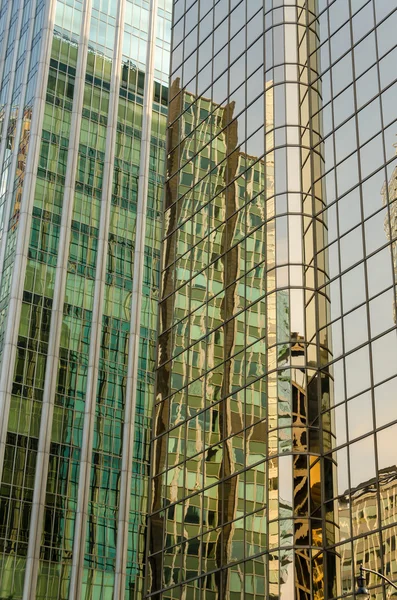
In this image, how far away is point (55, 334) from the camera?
76.0 metres

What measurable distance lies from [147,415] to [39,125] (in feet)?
78.6

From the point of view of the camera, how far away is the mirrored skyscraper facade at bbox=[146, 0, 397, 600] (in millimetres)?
37719

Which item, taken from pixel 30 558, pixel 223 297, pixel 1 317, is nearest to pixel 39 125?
pixel 1 317

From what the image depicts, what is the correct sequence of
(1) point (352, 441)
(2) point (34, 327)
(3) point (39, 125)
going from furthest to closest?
(3) point (39, 125) → (2) point (34, 327) → (1) point (352, 441)

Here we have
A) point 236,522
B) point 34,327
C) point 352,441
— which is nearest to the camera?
point 352,441

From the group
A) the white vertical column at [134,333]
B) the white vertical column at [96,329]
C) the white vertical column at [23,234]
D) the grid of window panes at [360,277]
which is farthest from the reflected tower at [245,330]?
the white vertical column at [134,333]

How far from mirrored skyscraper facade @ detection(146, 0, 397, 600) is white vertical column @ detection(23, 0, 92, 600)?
23895 mm

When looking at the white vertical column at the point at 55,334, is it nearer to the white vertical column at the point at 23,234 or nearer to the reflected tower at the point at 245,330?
the white vertical column at the point at 23,234

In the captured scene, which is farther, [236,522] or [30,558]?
[30,558]

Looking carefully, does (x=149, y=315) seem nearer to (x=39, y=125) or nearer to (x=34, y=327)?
(x=34, y=327)

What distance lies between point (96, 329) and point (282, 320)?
38.0 m

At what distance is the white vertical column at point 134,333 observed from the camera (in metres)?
73.8

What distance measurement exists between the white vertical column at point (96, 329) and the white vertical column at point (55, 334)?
2738 mm

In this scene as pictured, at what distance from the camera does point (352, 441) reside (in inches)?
1483
